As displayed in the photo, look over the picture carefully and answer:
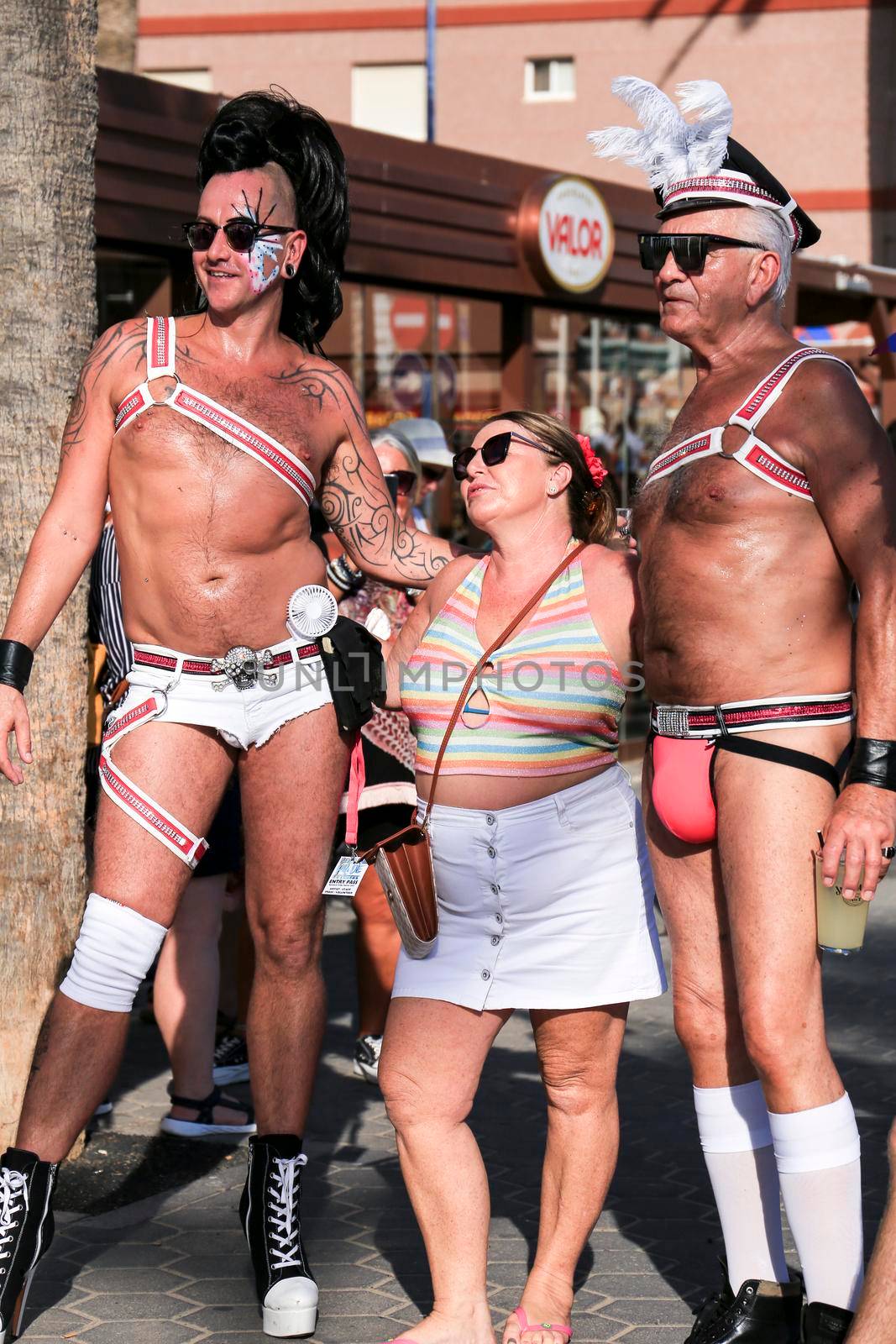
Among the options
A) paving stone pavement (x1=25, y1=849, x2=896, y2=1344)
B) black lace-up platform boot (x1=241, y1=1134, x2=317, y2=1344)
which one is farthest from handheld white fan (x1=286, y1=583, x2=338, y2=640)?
black lace-up platform boot (x1=241, y1=1134, x2=317, y2=1344)

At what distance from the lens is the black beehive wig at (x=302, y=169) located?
3.96 meters

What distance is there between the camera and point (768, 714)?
3309mm

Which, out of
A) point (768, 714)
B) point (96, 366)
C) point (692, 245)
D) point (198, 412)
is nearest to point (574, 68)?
point (96, 366)

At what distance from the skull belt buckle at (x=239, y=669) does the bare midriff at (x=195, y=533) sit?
26 millimetres

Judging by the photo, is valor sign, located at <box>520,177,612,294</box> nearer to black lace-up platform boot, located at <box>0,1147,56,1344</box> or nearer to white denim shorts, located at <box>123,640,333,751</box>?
white denim shorts, located at <box>123,640,333,751</box>

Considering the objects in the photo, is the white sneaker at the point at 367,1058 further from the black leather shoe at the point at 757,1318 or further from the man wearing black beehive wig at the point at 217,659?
the black leather shoe at the point at 757,1318

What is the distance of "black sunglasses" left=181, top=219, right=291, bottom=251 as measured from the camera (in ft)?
12.6

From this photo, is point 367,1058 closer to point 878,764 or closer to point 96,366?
point 96,366

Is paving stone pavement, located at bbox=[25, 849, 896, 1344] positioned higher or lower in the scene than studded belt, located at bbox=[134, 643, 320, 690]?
lower

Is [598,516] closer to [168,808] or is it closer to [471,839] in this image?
[471,839]

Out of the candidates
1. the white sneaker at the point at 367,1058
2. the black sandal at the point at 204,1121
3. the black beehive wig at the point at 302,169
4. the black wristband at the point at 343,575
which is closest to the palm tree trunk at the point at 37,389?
the black sandal at the point at 204,1121

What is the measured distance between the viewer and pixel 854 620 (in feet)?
11.4

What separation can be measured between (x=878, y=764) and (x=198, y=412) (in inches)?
63.8

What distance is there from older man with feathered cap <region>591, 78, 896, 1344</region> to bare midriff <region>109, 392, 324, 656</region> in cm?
83
